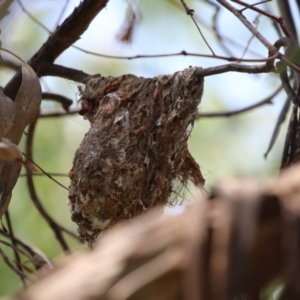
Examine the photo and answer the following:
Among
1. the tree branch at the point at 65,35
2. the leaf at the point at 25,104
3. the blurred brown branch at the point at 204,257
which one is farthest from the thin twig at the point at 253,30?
the blurred brown branch at the point at 204,257

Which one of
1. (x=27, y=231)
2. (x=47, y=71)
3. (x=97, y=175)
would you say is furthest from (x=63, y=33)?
(x=27, y=231)

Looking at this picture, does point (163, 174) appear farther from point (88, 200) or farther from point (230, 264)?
point (230, 264)

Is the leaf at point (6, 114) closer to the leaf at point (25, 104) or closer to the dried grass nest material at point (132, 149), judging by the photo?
the leaf at point (25, 104)

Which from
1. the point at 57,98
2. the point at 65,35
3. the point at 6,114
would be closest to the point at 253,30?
the point at 6,114

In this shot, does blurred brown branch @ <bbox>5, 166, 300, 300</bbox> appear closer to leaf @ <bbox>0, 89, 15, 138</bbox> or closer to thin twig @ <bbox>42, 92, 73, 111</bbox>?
leaf @ <bbox>0, 89, 15, 138</bbox>

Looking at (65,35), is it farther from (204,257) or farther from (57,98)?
(204,257)
